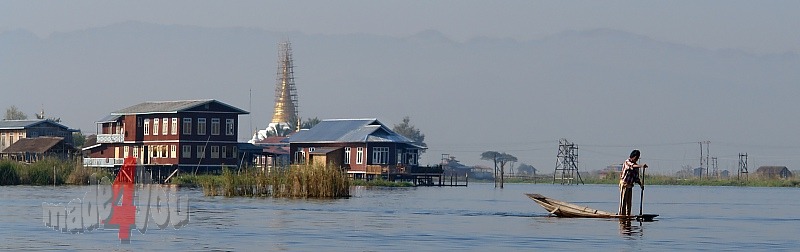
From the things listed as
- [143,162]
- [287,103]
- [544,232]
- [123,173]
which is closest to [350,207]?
[544,232]

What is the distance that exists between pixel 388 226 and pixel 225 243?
7.96 metres

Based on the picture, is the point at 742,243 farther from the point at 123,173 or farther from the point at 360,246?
the point at 123,173

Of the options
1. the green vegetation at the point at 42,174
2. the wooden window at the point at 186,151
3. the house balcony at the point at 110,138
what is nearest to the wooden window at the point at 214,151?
the wooden window at the point at 186,151


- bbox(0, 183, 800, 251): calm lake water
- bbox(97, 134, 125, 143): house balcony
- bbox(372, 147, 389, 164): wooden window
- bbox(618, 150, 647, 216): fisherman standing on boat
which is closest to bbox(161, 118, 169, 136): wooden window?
bbox(97, 134, 125, 143): house balcony

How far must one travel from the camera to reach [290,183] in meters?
54.1

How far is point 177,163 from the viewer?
314 ft

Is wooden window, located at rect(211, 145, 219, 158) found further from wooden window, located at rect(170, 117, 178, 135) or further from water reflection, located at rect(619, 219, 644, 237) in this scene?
water reflection, located at rect(619, 219, 644, 237)

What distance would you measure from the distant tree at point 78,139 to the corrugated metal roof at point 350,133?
74.4 ft

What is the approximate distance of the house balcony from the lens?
336 feet

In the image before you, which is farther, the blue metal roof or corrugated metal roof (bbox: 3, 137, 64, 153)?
corrugated metal roof (bbox: 3, 137, 64, 153)

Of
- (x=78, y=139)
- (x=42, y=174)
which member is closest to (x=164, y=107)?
(x=42, y=174)

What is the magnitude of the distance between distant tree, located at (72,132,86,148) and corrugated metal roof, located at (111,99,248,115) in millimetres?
19179

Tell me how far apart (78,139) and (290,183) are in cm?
7356

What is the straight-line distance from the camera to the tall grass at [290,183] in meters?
54.0
